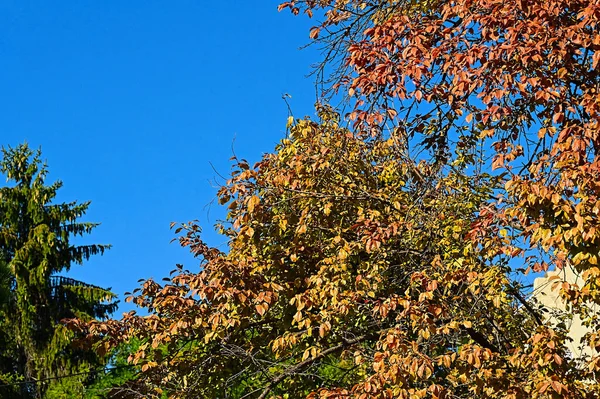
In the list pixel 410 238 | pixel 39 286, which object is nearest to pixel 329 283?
pixel 410 238

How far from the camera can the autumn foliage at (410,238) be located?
681 cm

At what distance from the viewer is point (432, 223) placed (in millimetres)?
8695

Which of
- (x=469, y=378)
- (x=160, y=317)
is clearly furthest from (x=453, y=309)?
(x=160, y=317)

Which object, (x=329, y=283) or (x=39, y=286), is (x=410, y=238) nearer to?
(x=329, y=283)

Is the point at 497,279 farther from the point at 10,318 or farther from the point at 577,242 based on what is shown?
the point at 10,318

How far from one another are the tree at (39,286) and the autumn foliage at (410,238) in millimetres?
14325

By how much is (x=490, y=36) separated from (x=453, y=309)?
2.86m

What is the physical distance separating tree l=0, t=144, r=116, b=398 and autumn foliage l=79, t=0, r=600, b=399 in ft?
47.0

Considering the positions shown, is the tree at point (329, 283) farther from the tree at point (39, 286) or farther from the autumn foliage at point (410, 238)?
the tree at point (39, 286)

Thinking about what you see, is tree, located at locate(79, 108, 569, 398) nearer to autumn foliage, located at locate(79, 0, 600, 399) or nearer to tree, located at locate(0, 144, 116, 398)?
autumn foliage, located at locate(79, 0, 600, 399)

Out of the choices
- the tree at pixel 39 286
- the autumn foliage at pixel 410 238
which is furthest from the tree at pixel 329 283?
the tree at pixel 39 286

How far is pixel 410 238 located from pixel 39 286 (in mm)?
18020

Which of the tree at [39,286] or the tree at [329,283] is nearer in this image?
the tree at [329,283]

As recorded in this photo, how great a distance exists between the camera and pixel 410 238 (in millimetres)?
8758
